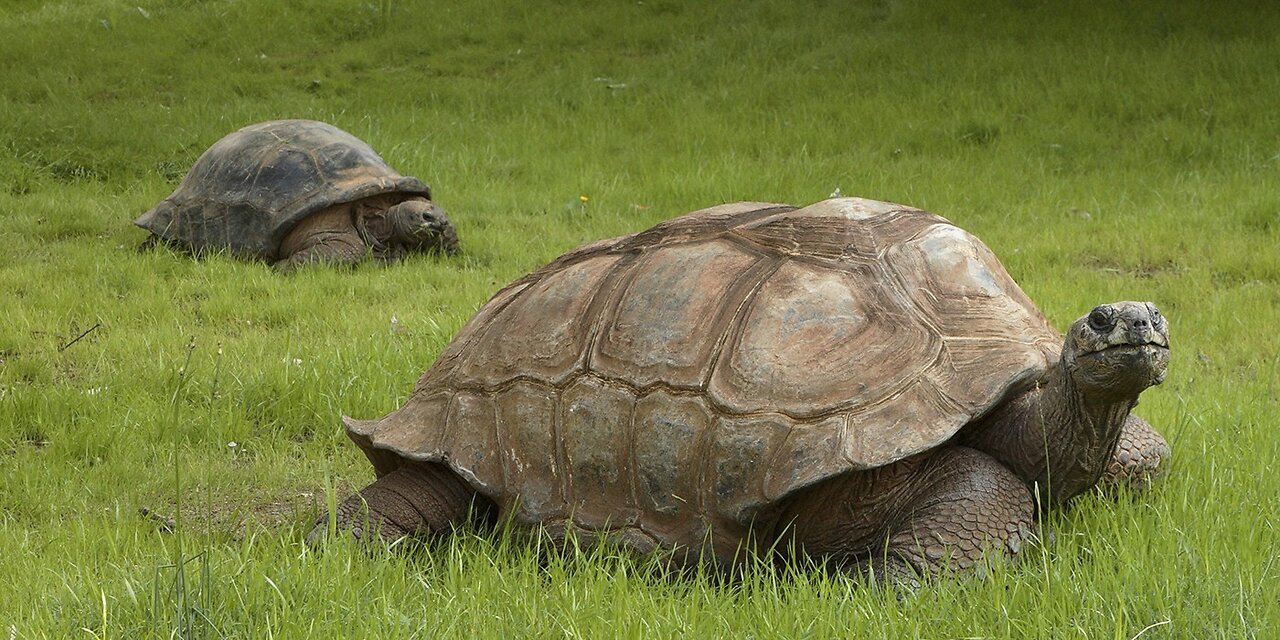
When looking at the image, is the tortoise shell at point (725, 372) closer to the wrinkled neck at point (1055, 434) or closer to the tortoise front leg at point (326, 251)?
the wrinkled neck at point (1055, 434)

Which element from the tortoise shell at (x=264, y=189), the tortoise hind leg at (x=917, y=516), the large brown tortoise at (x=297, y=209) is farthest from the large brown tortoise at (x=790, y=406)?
the tortoise shell at (x=264, y=189)

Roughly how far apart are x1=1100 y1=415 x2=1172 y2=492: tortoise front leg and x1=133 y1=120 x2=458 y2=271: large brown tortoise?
5310 millimetres

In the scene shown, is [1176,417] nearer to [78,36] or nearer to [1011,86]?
[1011,86]

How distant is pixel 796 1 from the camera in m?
14.7

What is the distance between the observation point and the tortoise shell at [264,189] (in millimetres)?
8273

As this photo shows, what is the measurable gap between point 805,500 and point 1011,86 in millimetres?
8626

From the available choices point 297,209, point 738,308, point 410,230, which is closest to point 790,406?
point 738,308

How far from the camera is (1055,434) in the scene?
3.22 metres

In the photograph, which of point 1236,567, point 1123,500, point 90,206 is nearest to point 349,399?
point 1123,500

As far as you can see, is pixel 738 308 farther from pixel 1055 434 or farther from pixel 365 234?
pixel 365 234

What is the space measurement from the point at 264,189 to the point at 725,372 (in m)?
5.82

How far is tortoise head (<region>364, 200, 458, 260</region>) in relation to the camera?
318 inches

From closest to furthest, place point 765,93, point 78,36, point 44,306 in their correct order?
1. point 44,306
2. point 765,93
3. point 78,36

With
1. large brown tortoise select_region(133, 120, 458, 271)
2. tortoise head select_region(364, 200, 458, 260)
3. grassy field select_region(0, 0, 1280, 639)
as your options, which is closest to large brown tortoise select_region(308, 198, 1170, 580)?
grassy field select_region(0, 0, 1280, 639)
